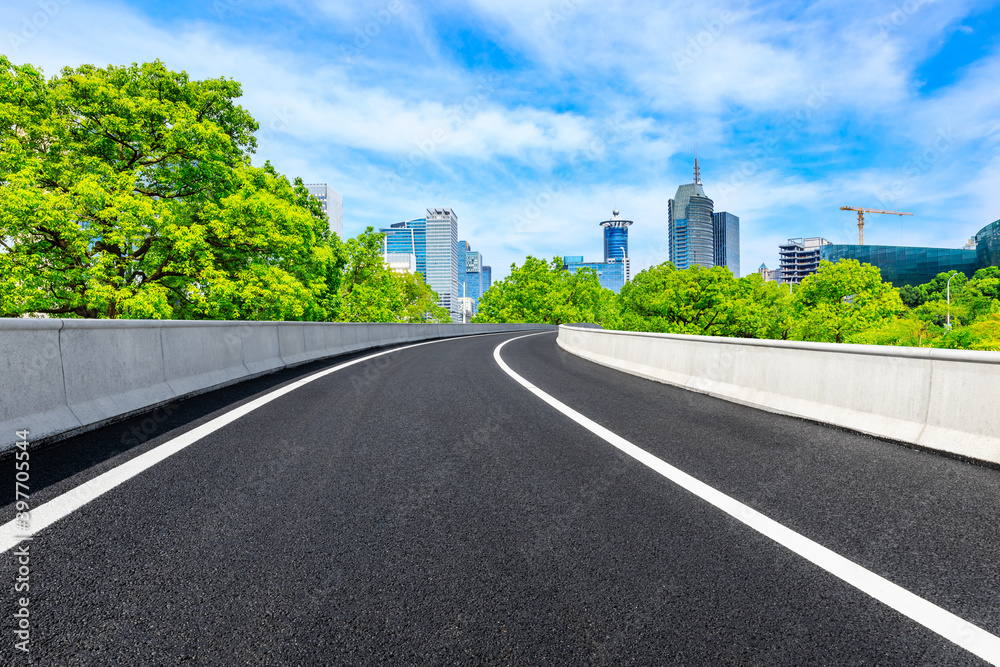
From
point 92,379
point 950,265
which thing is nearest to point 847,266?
point 92,379

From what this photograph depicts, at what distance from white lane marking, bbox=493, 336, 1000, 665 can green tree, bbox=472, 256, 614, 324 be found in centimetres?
10536

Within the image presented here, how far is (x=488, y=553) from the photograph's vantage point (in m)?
2.76

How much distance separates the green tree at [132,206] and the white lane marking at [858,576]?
947 inches

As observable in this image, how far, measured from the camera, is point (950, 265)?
150 m

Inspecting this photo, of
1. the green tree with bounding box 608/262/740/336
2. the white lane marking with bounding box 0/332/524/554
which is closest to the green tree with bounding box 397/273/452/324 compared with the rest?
the green tree with bounding box 608/262/740/336

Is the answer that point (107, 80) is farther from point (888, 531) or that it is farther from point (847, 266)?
point (847, 266)

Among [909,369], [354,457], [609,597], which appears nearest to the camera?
[609,597]

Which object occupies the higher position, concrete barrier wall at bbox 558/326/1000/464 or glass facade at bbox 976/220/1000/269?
glass facade at bbox 976/220/1000/269

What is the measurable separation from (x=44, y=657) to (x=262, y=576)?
78cm

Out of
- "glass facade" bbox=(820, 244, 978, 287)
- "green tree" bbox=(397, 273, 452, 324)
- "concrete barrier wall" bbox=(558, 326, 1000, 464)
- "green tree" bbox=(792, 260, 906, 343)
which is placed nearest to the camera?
"concrete barrier wall" bbox=(558, 326, 1000, 464)

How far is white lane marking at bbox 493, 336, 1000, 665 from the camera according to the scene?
2016 mm

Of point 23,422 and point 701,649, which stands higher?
point 23,422

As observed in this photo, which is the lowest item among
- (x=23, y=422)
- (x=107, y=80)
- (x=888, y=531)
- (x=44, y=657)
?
(x=888, y=531)

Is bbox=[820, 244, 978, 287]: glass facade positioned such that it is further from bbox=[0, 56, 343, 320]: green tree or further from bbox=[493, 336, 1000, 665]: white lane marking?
bbox=[493, 336, 1000, 665]: white lane marking
